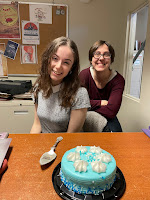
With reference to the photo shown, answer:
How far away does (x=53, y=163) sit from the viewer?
621 mm

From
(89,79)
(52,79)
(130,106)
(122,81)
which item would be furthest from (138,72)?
(52,79)

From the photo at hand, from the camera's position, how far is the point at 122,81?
157 cm

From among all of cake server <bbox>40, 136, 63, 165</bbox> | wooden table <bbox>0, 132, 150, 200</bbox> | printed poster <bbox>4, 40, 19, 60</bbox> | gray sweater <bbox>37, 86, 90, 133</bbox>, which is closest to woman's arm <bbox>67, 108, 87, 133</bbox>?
gray sweater <bbox>37, 86, 90, 133</bbox>

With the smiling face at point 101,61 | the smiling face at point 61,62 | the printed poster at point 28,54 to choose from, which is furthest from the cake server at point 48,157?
the printed poster at point 28,54

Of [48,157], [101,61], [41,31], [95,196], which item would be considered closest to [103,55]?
[101,61]

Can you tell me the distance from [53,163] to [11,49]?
2147 millimetres

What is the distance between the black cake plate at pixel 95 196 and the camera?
1.46 ft

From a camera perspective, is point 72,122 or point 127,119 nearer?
point 72,122

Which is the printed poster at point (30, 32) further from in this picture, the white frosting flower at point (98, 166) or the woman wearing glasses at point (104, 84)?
the white frosting flower at point (98, 166)

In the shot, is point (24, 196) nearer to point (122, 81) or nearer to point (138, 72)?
point (122, 81)

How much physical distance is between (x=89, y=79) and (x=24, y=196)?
50.5 inches

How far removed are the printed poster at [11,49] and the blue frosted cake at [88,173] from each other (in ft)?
7.24

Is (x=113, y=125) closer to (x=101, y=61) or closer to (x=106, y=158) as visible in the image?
(x=101, y=61)

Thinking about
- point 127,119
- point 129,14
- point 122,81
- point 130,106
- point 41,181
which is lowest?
point 127,119
